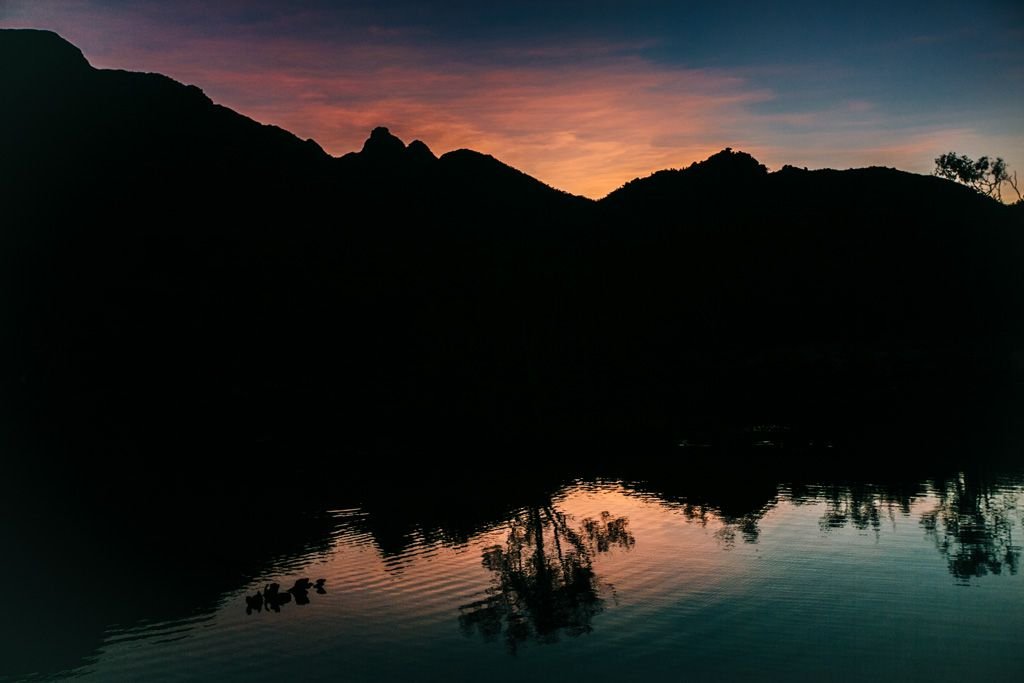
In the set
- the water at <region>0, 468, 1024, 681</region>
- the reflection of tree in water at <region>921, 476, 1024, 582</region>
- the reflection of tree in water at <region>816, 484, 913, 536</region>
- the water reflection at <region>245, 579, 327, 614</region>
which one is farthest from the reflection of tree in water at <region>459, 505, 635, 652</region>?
the reflection of tree in water at <region>921, 476, 1024, 582</region>

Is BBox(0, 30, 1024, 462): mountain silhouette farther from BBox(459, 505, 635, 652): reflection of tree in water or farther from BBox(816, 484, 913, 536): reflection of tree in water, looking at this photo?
BBox(459, 505, 635, 652): reflection of tree in water

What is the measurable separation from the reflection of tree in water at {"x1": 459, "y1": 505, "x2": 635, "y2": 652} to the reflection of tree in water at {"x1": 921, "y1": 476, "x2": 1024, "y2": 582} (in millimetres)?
15534

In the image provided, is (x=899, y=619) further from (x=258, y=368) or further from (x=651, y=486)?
(x=258, y=368)

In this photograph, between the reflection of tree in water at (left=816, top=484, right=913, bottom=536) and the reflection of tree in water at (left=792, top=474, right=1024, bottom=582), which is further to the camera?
the reflection of tree in water at (left=816, top=484, right=913, bottom=536)

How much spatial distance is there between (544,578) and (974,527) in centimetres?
2397

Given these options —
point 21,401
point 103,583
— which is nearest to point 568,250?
point 21,401

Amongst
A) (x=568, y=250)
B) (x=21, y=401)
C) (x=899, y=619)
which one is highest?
(x=568, y=250)

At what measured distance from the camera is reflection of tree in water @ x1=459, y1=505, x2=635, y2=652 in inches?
1266

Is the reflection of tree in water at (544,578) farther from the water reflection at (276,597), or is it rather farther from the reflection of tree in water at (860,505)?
the reflection of tree in water at (860,505)

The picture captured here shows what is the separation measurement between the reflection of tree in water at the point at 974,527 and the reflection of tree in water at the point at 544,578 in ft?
51.0

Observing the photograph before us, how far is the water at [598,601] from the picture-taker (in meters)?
28.3

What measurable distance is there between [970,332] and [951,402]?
46.9 metres

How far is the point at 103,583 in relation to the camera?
4256 cm

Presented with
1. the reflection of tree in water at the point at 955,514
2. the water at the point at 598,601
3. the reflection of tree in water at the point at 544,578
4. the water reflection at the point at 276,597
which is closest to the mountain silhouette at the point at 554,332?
the reflection of tree in water at the point at 955,514
